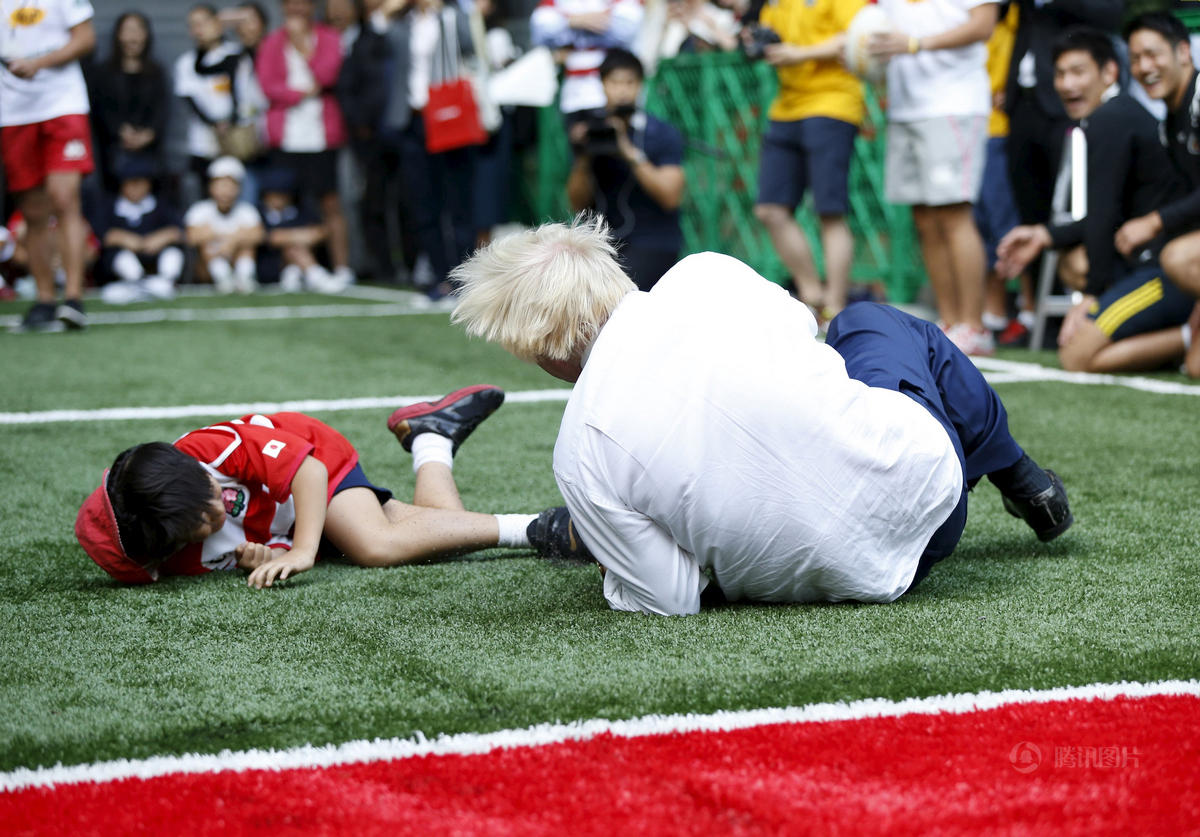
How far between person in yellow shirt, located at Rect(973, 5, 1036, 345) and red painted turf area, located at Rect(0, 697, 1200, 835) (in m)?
5.23

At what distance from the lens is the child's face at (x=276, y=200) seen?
11789 millimetres

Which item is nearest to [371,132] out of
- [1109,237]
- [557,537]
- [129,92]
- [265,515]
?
[129,92]

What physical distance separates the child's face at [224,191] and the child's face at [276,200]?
238mm

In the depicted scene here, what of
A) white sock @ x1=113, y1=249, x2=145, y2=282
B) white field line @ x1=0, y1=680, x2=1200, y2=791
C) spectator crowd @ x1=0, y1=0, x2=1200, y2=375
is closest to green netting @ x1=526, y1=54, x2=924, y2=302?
spectator crowd @ x1=0, y1=0, x2=1200, y2=375

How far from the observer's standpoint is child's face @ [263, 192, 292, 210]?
11.8 meters

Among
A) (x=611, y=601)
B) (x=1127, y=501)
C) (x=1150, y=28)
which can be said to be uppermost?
(x=1150, y=28)

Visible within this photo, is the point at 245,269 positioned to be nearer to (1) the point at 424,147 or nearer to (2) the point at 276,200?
(2) the point at 276,200

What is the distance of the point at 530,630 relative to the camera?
256 cm

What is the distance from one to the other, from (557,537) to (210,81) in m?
9.50

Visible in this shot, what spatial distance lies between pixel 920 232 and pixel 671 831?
5.15 metres

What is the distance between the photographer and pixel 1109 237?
19.0 feet

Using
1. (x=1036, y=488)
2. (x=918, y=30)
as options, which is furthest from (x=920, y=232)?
(x=1036, y=488)

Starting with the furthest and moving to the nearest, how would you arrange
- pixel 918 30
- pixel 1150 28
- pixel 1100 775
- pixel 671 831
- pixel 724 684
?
pixel 918 30 → pixel 1150 28 → pixel 724 684 → pixel 1100 775 → pixel 671 831

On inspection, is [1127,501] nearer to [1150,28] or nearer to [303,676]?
[303,676]
